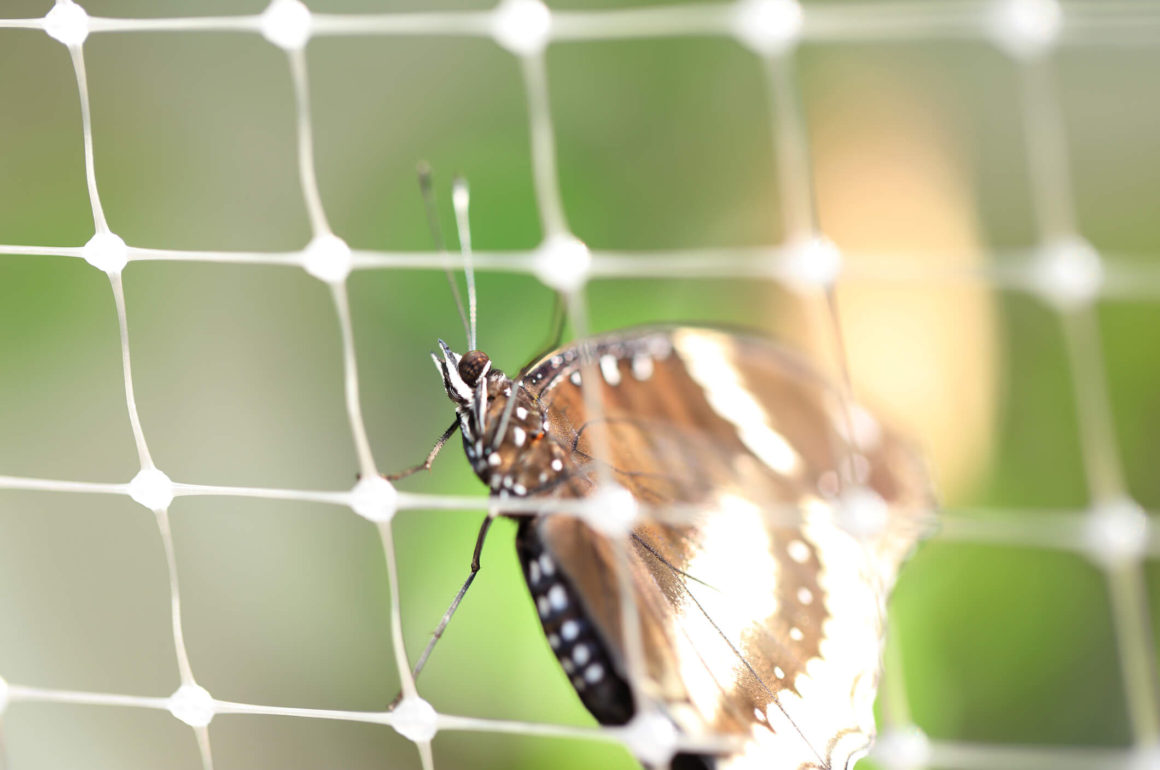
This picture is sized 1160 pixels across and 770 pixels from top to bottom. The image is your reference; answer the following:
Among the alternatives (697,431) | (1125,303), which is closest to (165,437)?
(697,431)

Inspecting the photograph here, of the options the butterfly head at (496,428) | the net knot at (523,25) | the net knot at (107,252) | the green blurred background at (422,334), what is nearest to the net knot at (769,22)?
the net knot at (523,25)

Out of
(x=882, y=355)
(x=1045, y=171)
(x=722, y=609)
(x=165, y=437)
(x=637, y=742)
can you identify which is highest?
(x=1045, y=171)

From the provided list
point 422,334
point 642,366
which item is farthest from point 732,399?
point 422,334

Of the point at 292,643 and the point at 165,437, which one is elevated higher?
the point at 165,437

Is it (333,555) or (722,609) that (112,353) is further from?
(722,609)

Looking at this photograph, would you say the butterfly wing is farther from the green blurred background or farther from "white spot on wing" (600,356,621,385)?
the green blurred background

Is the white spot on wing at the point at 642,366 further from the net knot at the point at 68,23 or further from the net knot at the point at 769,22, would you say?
the net knot at the point at 68,23

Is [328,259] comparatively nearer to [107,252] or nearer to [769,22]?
[107,252]
